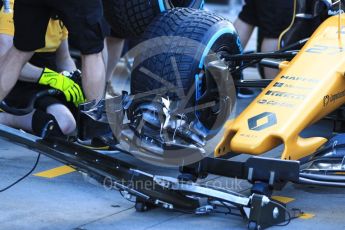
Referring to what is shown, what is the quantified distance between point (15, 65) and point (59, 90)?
0.57m

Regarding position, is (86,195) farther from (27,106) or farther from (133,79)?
(27,106)

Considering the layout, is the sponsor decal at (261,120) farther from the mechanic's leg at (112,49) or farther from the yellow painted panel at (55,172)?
the mechanic's leg at (112,49)

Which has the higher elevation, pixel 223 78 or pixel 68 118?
pixel 223 78

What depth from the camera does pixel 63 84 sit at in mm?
5199

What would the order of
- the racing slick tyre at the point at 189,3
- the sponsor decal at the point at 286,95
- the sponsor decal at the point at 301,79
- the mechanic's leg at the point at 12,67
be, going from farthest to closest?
1. the racing slick tyre at the point at 189,3
2. the mechanic's leg at the point at 12,67
3. the sponsor decal at the point at 301,79
4. the sponsor decal at the point at 286,95

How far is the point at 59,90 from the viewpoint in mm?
5227

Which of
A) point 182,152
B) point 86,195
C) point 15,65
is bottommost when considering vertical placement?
point 86,195

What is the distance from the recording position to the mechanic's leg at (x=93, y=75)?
4703 mm

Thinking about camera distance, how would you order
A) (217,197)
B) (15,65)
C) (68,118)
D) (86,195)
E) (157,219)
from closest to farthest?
(217,197)
(157,219)
(86,195)
(15,65)
(68,118)

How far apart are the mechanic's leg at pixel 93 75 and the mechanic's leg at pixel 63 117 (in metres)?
0.35

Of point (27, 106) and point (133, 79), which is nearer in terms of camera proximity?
point (133, 79)

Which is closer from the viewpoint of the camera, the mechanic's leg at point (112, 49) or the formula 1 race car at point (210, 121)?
the formula 1 race car at point (210, 121)

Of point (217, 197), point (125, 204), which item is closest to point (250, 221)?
point (217, 197)

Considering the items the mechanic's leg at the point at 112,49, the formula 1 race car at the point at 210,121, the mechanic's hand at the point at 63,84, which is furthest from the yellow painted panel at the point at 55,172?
the mechanic's leg at the point at 112,49
